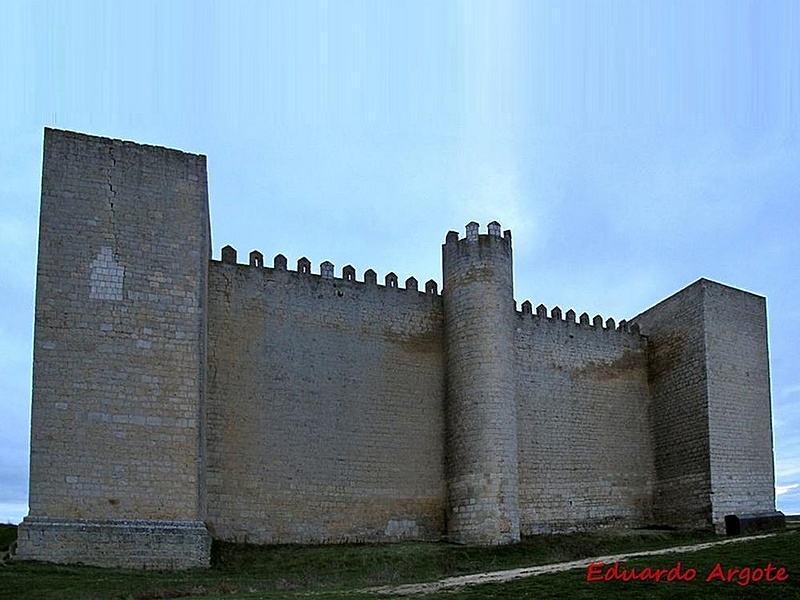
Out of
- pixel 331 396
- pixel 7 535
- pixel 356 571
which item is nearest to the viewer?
pixel 356 571

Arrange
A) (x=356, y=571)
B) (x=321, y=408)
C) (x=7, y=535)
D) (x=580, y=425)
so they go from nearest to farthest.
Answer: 1. (x=356, y=571)
2. (x=7, y=535)
3. (x=321, y=408)
4. (x=580, y=425)

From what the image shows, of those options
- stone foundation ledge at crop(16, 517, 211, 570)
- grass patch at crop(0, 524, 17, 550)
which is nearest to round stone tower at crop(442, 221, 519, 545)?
stone foundation ledge at crop(16, 517, 211, 570)

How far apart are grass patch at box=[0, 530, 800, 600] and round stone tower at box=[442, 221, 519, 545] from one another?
34.8 inches

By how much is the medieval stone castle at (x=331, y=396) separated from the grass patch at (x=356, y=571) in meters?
0.72

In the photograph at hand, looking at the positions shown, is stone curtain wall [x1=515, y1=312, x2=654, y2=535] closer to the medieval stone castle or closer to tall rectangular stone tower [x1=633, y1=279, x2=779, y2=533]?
the medieval stone castle

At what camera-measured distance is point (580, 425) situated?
2295cm

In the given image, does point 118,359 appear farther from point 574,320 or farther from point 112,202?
point 574,320

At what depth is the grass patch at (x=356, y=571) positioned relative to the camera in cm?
1215

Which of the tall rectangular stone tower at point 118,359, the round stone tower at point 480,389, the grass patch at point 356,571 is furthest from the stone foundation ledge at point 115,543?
the round stone tower at point 480,389

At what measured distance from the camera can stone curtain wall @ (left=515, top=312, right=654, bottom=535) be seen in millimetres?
21969

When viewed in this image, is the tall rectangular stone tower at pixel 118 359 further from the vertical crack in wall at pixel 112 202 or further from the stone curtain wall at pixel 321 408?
the stone curtain wall at pixel 321 408

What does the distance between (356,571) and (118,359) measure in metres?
5.33

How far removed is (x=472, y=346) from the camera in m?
20.5

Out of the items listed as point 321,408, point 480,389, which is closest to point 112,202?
point 321,408
